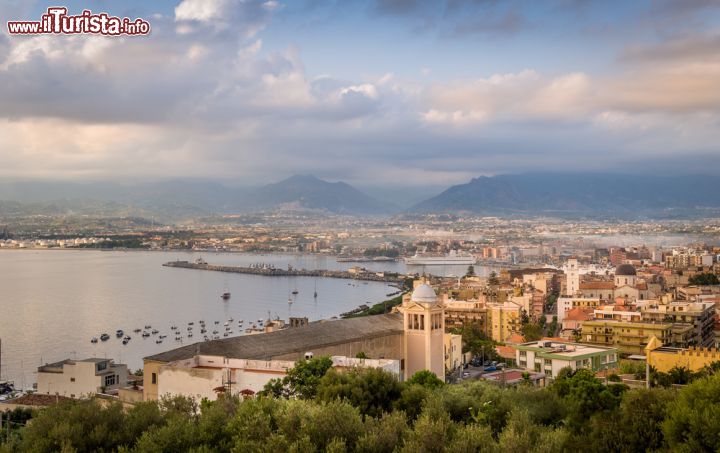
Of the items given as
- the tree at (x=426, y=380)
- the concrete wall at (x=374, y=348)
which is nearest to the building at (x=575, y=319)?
the concrete wall at (x=374, y=348)

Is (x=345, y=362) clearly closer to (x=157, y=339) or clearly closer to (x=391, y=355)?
(x=391, y=355)

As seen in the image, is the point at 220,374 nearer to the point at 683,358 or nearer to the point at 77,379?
the point at 77,379

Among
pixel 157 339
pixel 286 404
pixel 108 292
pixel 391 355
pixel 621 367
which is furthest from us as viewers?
pixel 108 292

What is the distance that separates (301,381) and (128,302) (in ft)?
82.3

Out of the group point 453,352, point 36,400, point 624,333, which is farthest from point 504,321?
point 36,400

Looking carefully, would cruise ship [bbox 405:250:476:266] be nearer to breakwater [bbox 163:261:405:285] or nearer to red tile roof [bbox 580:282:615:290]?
breakwater [bbox 163:261:405:285]

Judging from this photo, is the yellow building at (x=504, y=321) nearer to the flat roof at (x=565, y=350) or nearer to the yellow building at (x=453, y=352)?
the flat roof at (x=565, y=350)

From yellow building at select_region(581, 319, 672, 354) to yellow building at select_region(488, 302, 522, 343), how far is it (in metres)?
3.17

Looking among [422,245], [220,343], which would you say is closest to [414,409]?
[220,343]

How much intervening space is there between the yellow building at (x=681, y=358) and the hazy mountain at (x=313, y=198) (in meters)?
152

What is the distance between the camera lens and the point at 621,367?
40.8 feet

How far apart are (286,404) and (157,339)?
17.8 m

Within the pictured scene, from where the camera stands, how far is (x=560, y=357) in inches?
509

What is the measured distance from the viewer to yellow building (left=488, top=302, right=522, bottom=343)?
19.5 m
